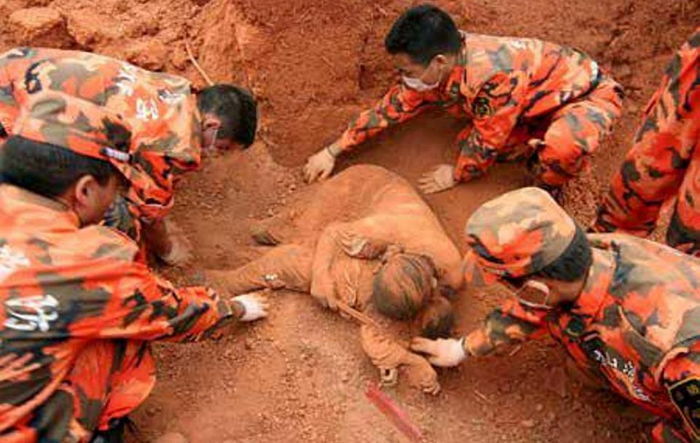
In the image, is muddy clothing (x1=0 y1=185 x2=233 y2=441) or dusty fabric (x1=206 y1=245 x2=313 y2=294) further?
dusty fabric (x1=206 y1=245 x2=313 y2=294)

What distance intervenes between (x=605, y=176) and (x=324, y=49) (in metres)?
1.88

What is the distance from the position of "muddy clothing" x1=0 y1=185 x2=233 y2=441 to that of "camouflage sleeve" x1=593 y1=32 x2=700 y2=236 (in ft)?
7.09

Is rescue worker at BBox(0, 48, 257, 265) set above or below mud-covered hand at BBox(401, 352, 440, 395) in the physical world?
above

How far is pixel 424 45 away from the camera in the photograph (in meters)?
3.97

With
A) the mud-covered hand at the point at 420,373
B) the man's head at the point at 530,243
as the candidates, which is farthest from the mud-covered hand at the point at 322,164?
the man's head at the point at 530,243

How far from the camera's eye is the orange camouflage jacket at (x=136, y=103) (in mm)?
3668

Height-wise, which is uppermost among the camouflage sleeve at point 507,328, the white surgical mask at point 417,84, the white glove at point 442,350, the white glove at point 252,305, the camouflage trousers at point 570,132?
the white surgical mask at point 417,84

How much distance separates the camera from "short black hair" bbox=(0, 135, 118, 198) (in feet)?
9.23

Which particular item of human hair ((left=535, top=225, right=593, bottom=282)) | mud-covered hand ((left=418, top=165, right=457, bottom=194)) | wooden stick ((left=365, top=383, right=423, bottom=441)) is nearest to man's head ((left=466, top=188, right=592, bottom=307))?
human hair ((left=535, top=225, right=593, bottom=282))

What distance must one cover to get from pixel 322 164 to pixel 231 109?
0.96m

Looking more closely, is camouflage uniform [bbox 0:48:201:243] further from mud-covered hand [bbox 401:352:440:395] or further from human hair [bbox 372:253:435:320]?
mud-covered hand [bbox 401:352:440:395]

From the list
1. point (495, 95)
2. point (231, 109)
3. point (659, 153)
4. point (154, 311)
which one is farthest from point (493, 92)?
point (154, 311)

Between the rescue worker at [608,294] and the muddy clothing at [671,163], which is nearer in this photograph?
the rescue worker at [608,294]

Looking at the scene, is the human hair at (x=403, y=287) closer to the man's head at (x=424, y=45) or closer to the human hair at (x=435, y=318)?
the human hair at (x=435, y=318)
